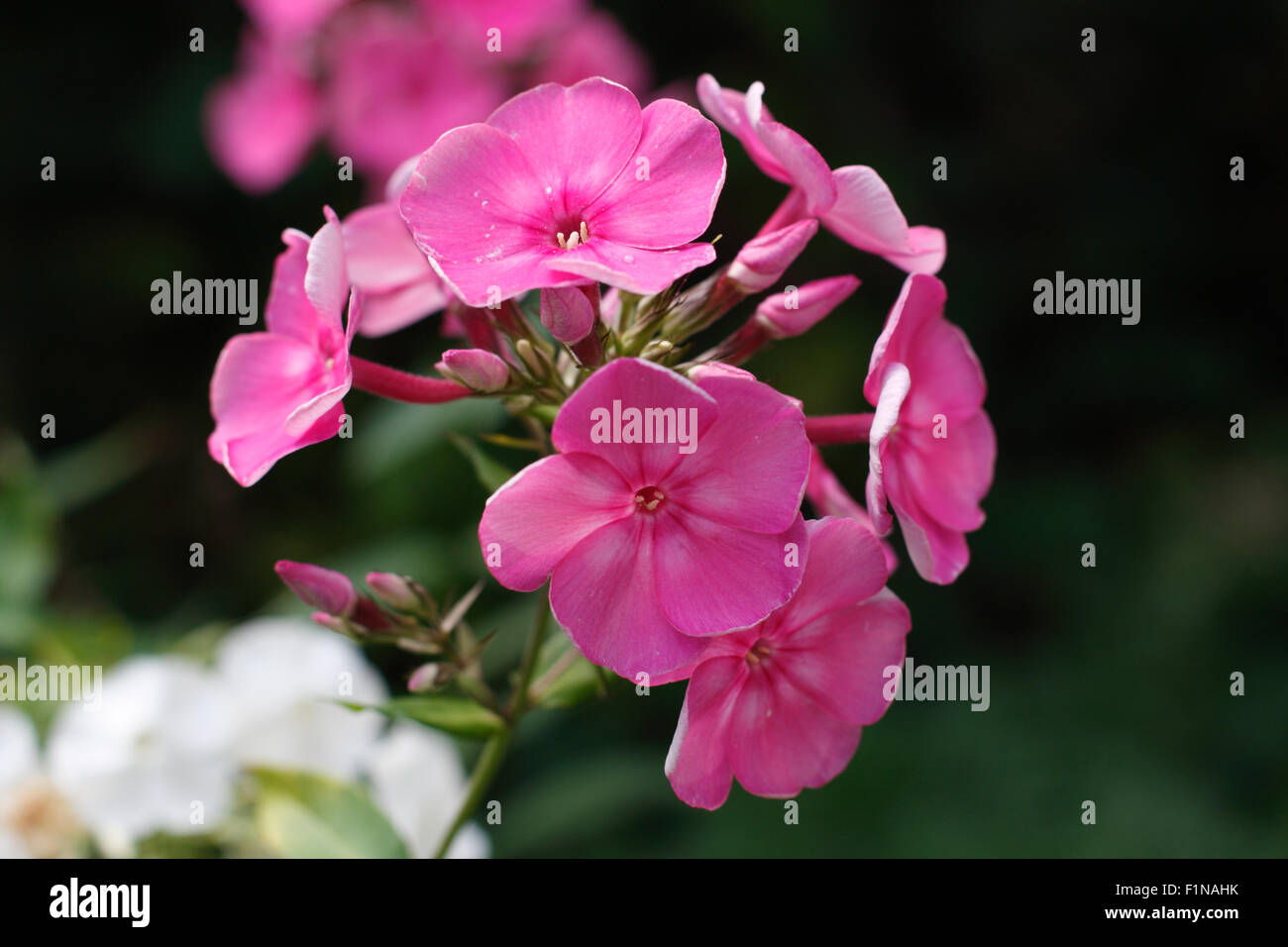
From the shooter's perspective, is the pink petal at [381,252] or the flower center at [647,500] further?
the pink petal at [381,252]

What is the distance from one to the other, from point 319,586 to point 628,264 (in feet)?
1.52

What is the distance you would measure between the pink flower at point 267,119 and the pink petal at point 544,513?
216 cm

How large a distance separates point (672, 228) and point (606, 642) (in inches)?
15.4

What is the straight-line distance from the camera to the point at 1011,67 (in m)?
3.72

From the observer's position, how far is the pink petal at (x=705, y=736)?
3.31ft

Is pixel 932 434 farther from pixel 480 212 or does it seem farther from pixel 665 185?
pixel 480 212

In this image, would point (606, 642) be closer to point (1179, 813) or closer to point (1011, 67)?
point (1179, 813)

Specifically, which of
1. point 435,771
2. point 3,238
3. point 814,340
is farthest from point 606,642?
point 3,238

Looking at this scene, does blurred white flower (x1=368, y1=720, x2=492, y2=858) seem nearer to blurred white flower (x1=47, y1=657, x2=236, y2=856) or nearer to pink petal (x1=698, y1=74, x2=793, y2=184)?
blurred white flower (x1=47, y1=657, x2=236, y2=856)

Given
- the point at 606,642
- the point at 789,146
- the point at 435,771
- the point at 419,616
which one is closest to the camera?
the point at 606,642

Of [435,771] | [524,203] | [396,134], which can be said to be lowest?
[435,771]

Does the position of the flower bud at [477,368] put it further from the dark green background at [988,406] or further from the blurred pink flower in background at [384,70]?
the blurred pink flower in background at [384,70]

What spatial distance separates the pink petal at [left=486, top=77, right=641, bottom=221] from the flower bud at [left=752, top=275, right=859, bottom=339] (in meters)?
0.23

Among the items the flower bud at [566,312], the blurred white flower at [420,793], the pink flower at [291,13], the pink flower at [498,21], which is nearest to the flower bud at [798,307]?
the flower bud at [566,312]
